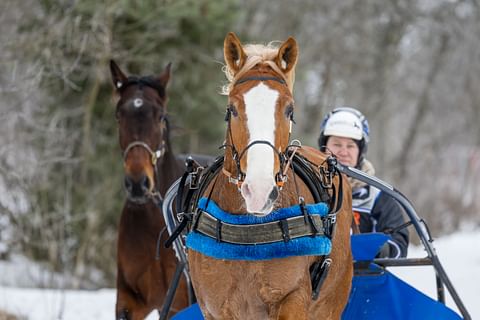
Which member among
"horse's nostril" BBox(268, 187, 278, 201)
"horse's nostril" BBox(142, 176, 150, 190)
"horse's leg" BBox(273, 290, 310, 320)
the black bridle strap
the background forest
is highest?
the background forest

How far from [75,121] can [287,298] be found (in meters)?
8.12

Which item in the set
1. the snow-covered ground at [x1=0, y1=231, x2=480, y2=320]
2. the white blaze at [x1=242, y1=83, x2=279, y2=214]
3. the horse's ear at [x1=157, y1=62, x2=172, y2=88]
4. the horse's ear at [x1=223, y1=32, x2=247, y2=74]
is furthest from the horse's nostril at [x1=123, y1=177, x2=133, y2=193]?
the snow-covered ground at [x1=0, y1=231, x2=480, y2=320]

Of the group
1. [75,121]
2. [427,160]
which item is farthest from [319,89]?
[75,121]

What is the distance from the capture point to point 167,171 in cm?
596

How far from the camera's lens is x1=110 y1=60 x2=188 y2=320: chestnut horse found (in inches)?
215

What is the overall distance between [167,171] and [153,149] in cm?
39

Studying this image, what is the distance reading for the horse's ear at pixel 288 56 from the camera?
3699 millimetres

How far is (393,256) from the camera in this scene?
5.61m

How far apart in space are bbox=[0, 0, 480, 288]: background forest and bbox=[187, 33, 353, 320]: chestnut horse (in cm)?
289

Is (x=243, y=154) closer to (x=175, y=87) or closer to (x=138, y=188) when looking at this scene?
(x=138, y=188)

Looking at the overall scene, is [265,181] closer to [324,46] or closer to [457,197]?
[324,46]

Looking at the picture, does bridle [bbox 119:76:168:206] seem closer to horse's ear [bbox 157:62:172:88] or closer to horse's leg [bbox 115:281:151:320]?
horse's ear [bbox 157:62:172:88]

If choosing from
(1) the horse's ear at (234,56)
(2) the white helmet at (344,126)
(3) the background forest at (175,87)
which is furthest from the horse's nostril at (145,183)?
(1) the horse's ear at (234,56)

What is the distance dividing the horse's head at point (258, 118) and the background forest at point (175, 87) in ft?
9.59
